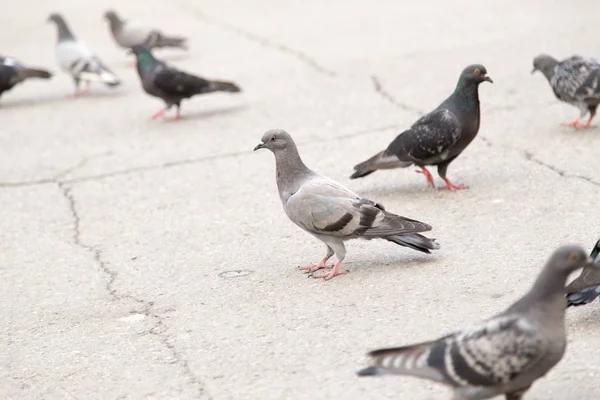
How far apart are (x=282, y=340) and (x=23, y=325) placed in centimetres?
148

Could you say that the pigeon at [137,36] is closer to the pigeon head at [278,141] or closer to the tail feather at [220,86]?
the tail feather at [220,86]

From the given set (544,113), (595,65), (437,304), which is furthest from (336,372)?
(544,113)

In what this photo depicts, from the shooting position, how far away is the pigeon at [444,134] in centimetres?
645

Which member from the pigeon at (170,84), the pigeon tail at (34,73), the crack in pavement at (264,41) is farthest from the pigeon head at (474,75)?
the pigeon tail at (34,73)

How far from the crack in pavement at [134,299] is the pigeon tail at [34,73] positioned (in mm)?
3623

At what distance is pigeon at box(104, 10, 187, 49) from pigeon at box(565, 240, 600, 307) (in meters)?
8.76

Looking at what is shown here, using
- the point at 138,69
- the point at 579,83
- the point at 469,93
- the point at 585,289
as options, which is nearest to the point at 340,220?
the point at 585,289

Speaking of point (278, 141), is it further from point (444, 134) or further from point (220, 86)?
point (220, 86)

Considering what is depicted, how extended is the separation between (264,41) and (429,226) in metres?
7.74

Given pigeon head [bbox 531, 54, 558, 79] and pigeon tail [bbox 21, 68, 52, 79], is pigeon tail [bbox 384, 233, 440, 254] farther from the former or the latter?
pigeon tail [bbox 21, 68, 52, 79]

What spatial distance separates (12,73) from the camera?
1059 centimetres

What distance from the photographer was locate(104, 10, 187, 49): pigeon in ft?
40.1

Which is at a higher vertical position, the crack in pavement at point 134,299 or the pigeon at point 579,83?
the pigeon at point 579,83

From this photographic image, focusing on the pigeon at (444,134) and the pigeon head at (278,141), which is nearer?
the pigeon head at (278,141)
